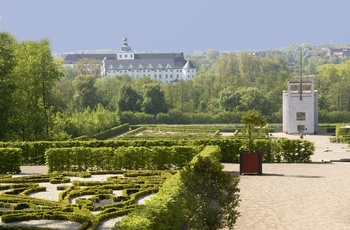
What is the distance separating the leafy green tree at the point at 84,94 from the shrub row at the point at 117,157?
60.0m

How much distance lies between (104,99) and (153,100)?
32.3ft

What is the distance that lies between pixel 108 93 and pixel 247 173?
78.8m

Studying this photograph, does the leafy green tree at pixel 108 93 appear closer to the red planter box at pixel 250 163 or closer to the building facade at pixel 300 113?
the building facade at pixel 300 113

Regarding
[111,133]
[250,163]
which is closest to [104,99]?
[111,133]

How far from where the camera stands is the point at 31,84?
4856cm

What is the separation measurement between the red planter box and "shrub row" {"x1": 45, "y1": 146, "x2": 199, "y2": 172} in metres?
2.65

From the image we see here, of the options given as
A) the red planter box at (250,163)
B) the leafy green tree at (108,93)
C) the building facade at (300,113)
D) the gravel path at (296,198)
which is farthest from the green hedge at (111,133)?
the red planter box at (250,163)

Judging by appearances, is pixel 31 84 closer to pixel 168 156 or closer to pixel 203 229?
pixel 168 156

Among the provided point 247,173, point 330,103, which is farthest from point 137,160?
point 330,103

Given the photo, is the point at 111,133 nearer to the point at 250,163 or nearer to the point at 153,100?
the point at 153,100

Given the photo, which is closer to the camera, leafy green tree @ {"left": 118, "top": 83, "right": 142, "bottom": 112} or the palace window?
the palace window

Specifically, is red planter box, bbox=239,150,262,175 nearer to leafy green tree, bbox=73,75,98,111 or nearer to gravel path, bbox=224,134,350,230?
gravel path, bbox=224,134,350,230

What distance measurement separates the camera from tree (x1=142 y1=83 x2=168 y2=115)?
88125 millimetres

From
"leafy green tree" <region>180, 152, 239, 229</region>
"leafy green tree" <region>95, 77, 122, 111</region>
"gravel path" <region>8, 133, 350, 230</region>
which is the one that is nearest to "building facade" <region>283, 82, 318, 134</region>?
"leafy green tree" <region>95, 77, 122, 111</region>
